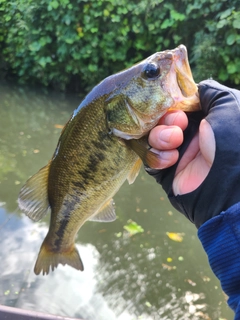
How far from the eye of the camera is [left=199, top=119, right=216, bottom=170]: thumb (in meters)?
1.37

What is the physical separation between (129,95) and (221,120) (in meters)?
0.37

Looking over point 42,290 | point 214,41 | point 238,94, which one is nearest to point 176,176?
point 238,94

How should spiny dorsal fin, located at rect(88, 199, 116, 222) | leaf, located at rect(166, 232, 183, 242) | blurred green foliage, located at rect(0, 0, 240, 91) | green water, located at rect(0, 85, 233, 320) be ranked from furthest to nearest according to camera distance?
blurred green foliage, located at rect(0, 0, 240, 91), leaf, located at rect(166, 232, 183, 242), green water, located at rect(0, 85, 233, 320), spiny dorsal fin, located at rect(88, 199, 116, 222)

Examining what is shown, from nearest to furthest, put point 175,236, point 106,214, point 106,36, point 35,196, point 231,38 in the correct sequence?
point 35,196
point 106,214
point 175,236
point 231,38
point 106,36

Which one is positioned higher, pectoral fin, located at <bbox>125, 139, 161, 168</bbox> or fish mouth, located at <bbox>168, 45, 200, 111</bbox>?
fish mouth, located at <bbox>168, 45, 200, 111</bbox>

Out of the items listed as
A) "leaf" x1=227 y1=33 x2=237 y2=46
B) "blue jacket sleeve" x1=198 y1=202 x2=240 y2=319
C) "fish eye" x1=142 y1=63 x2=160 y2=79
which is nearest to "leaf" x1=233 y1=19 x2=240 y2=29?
"leaf" x1=227 y1=33 x2=237 y2=46

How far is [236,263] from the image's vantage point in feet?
3.85

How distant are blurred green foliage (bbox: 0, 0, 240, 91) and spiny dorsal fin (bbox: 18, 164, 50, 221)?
15.8 ft

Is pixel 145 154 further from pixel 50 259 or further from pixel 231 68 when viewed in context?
pixel 231 68

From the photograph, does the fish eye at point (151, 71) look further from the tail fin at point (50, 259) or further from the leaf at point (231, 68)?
the leaf at point (231, 68)

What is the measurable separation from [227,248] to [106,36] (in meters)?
6.73

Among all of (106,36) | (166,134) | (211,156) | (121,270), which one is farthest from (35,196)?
(106,36)

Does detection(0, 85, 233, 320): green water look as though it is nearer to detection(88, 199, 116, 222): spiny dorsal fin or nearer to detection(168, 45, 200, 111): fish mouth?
detection(88, 199, 116, 222): spiny dorsal fin

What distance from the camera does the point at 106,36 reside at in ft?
23.7
